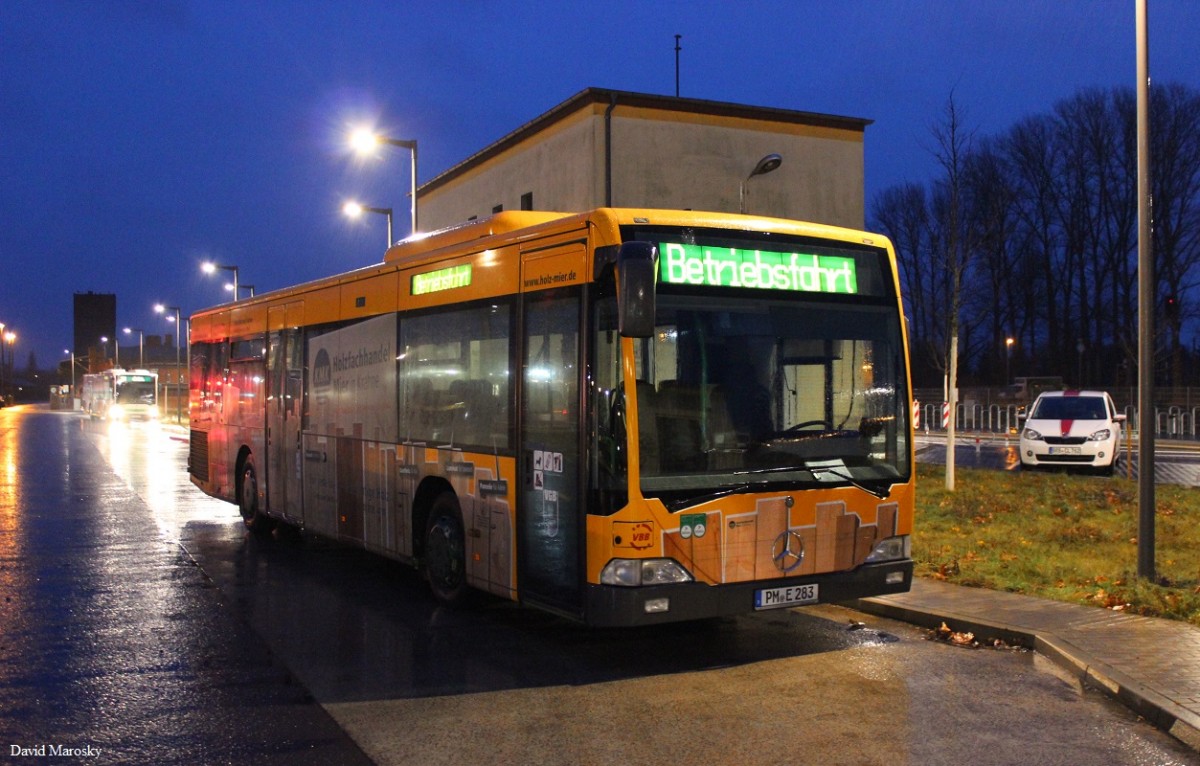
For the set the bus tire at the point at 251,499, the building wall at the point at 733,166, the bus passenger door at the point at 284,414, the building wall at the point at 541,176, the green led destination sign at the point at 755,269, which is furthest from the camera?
the building wall at the point at 733,166

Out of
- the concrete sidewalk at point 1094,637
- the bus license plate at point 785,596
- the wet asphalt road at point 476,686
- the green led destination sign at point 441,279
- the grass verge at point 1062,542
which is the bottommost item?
the wet asphalt road at point 476,686

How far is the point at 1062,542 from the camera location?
12.1 metres

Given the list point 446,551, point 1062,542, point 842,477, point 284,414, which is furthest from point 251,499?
point 1062,542

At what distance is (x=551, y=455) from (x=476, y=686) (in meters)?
1.63

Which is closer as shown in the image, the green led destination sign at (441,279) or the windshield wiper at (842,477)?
the windshield wiper at (842,477)

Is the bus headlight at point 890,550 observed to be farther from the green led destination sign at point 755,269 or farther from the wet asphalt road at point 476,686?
the green led destination sign at point 755,269

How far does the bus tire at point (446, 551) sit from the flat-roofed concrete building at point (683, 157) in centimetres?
2113

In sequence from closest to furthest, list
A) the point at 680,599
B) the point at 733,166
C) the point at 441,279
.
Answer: the point at 680,599 → the point at 441,279 → the point at 733,166

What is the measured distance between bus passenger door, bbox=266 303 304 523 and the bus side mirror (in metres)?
6.88

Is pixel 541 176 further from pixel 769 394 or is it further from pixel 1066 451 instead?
pixel 769 394

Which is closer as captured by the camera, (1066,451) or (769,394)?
(769,394)

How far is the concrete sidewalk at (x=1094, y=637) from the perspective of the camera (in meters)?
6.27

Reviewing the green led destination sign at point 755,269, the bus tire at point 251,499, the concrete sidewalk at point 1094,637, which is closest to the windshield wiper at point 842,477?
the green led destination sign at point 755,269

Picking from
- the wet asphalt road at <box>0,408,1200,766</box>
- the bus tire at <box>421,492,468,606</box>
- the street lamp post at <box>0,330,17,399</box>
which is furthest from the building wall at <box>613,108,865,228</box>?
the street lamp post at <box>0,330,17,399</box>
